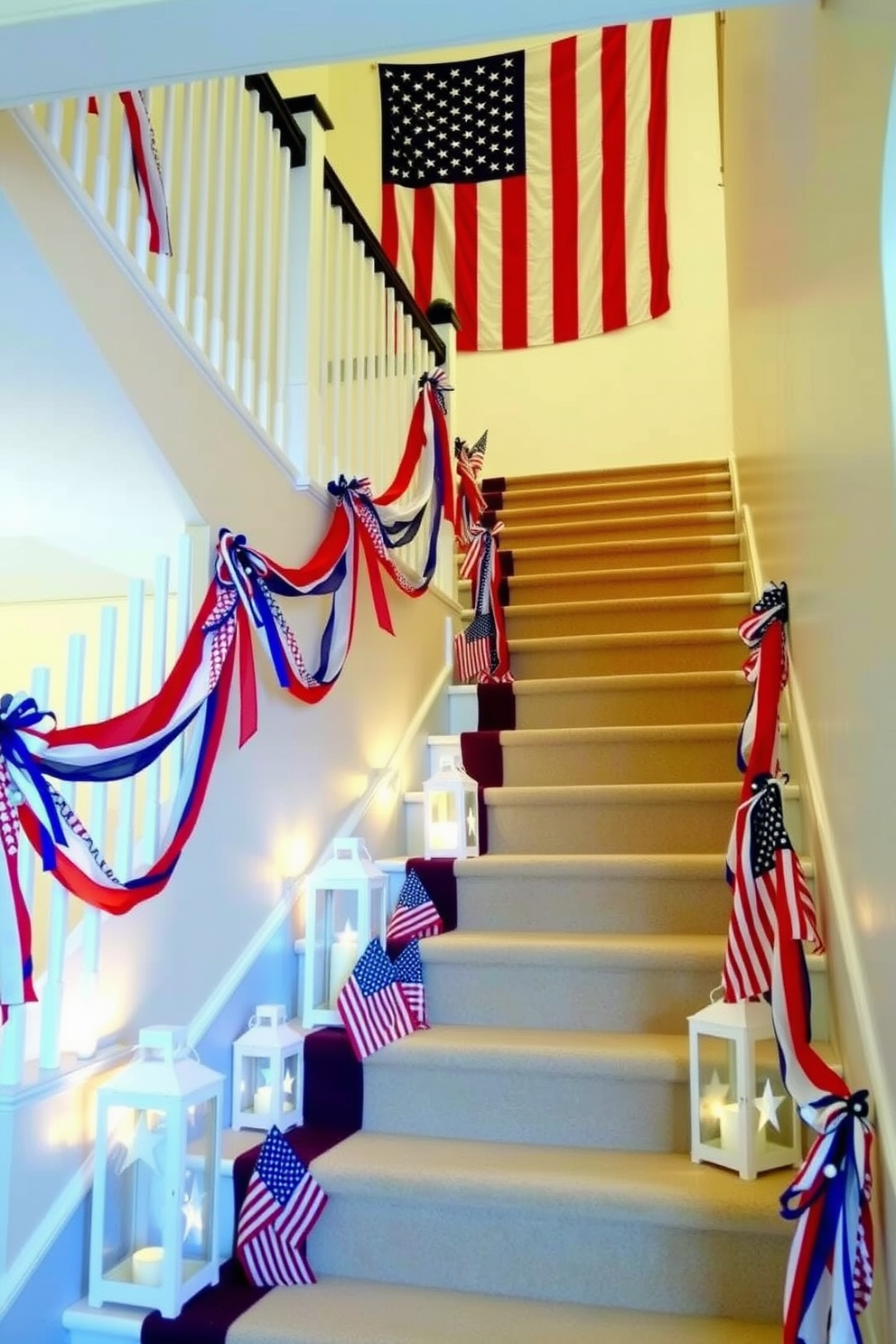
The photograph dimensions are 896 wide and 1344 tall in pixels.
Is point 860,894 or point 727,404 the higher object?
point 727,404

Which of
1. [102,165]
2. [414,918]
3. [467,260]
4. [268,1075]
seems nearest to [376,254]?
[102,165]

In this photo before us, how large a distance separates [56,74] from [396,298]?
2268 millimetres

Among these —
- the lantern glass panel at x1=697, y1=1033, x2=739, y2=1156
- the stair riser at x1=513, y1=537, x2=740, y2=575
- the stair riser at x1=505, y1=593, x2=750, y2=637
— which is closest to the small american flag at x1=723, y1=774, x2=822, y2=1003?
A: the lantern glass panel at x1=697, y1=1033, x2=739, y2=1156

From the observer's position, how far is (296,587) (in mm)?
2275

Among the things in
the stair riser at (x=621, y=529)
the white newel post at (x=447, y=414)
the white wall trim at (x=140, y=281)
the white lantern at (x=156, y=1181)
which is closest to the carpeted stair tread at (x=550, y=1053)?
the white lantern at (x=156, y=1181)

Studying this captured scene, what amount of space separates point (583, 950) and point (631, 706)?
44.7 inches

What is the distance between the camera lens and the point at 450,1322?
1651 millimetres

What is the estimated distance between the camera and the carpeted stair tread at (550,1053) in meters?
1.99

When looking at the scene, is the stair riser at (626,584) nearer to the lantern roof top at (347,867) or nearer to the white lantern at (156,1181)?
the lantern roof top at (347,867)

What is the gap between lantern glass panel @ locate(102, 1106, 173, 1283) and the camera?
1.70 m

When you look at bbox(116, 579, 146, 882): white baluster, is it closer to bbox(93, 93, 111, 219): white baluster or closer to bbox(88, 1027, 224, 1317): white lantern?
bbox(88, 1027, 224, 1317): white lantern

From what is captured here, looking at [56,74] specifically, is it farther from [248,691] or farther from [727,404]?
[727,404]

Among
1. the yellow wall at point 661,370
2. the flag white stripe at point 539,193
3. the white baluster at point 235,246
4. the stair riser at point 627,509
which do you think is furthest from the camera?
the flag white stripe at point 539,193

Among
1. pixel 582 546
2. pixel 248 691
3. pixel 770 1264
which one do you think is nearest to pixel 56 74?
pixel 248 691
